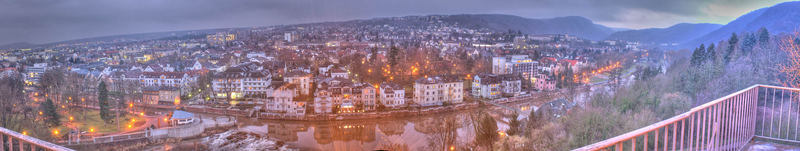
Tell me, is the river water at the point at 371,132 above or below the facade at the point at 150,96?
below

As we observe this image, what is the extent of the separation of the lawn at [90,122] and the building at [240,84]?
117 inches

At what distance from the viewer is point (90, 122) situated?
356 inches

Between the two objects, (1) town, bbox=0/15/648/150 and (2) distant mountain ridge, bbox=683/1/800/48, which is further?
(1) town, bbox=0/15/648/150

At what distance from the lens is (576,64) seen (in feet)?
59.9

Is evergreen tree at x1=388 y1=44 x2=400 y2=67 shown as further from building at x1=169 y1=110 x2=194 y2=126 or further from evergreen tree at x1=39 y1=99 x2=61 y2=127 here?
evergreen tree at x1=39 y1=99 x2=61 y2=127

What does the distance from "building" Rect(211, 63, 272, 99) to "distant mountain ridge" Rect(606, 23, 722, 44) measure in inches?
559

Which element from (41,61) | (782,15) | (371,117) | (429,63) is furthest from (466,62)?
(41,61)

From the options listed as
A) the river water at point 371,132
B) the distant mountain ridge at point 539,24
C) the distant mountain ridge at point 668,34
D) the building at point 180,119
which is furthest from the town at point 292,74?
the distant mountain ridge at point 539,24

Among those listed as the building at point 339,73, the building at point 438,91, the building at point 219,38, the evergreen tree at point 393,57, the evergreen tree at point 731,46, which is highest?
the building at point 219,38

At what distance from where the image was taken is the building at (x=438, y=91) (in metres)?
11.4

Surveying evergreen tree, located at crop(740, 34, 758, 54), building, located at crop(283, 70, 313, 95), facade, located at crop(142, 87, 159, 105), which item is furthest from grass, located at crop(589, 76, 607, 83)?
facade, located at crop(142, 87, 159, 105)

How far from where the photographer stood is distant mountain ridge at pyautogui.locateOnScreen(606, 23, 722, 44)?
1409 centimetres

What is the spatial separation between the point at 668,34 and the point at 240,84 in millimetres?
17471

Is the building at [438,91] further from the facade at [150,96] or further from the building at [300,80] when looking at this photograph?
the facade at [150,96]
